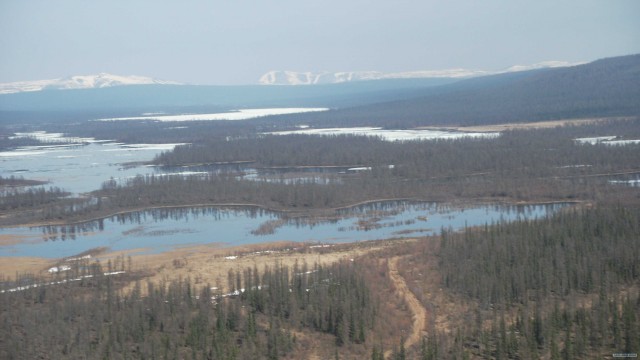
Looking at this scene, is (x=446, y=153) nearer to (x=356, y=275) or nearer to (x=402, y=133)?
(x=402, y=133)

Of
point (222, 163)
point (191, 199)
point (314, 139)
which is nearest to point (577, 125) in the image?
point (314, 139)

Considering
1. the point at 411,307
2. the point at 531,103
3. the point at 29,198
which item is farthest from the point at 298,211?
the point at 531,103

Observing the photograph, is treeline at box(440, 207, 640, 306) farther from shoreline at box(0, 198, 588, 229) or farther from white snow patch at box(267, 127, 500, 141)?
white snow patch at box(267, 127, 500, 141)

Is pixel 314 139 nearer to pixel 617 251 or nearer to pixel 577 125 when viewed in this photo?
pixel 577 125

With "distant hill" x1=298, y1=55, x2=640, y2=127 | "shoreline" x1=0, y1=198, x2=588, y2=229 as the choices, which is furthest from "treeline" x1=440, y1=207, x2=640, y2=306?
"distant hill" x1=298, y1=55, x2=640, y2=127

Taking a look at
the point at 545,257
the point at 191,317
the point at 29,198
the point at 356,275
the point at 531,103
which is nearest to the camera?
the point at 191,317

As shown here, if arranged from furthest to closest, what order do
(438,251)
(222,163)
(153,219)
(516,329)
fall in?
1. (222,163)
2. (153,219)
3. (438,251)
4. (516,329)
